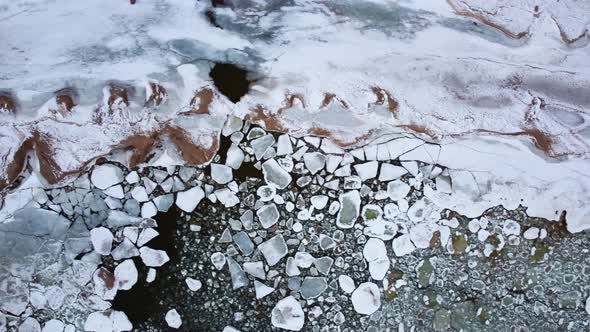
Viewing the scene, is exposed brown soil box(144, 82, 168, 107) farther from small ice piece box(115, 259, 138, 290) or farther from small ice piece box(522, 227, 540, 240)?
small ice piece box(522, 227, 540, 240)

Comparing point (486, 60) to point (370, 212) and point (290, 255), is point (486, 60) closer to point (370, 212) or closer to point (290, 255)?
point (370, 212)

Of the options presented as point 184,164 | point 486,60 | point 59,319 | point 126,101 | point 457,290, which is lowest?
point 59,319

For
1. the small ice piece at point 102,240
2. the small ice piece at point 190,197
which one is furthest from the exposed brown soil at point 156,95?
the small ice piece at point 102,240

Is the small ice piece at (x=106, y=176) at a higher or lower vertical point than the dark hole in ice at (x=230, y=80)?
lower

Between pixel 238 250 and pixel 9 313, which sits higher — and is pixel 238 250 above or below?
above

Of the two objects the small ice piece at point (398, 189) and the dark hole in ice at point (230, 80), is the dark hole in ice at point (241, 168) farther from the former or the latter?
the small ice piece at point (398, 189)

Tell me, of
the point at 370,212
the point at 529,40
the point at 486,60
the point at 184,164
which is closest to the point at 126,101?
the point at 184,164

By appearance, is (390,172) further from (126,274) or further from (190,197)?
(126,274)
